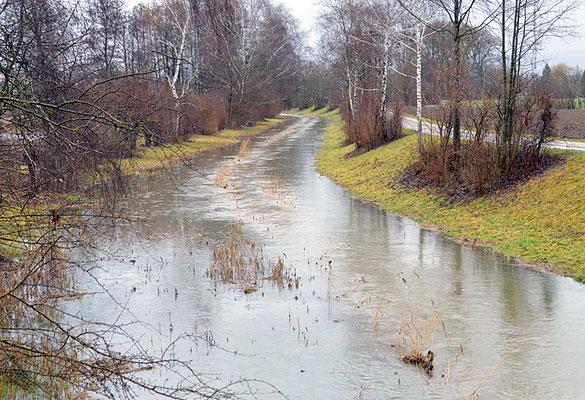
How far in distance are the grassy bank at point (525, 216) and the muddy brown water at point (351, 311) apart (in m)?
0.52

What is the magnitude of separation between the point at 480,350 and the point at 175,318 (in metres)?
3.83

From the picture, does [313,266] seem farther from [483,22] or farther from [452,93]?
[483,22]

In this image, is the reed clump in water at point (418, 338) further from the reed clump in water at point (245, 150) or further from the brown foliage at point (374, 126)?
the reed clump in water at point (245, 150)

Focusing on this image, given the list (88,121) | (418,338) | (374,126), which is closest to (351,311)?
(418,338)

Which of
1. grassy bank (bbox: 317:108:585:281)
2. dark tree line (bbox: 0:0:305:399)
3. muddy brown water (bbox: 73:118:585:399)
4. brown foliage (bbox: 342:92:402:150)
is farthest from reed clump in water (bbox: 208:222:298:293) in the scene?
brown foliage (bbox: 342:92:402:150)

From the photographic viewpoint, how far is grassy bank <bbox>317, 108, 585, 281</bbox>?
9.24 meters

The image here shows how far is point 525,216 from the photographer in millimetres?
10898

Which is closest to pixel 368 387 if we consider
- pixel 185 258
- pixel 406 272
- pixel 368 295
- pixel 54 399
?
pixel 368 295

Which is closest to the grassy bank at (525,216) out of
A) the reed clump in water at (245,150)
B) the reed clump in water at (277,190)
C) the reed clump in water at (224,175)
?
the reed clump in water at (277,190)

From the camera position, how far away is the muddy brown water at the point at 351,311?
217 inches

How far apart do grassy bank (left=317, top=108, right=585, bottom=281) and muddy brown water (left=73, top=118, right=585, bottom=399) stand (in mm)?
521

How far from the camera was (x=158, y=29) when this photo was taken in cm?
3488

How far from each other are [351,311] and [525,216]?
5460 mm

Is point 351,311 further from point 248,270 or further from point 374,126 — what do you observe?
point 374,126
